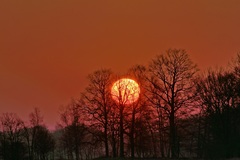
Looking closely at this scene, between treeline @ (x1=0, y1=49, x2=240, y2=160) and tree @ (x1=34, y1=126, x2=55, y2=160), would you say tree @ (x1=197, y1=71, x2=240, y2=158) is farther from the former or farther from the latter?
tree @ (x1=34, y1=126, x2=55, y2=160)

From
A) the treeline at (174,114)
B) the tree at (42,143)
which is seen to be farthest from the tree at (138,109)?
the tree at (42,143)

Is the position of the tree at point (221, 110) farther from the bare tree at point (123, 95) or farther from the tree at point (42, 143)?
the tree at point (42, 143)

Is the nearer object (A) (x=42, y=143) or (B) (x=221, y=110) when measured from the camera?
(B) (x=221, y=110)

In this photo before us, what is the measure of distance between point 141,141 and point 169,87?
14.6m

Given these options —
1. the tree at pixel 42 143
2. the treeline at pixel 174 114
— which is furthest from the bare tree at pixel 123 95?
the tree at pixel 42 143

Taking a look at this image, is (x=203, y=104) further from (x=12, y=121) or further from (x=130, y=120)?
(x=12, y=121)

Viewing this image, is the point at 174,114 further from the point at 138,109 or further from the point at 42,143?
the point at 42,143

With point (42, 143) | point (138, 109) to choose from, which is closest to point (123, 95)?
point (138, 109)

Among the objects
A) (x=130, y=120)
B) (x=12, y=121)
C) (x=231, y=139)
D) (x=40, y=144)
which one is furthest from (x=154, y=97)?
(x=12, y=121)

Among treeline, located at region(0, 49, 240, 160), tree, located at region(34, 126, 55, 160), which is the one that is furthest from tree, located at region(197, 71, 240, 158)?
tree, located at region(34, 126, 55, 160)

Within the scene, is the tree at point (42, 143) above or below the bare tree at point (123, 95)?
below

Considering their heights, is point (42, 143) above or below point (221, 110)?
below

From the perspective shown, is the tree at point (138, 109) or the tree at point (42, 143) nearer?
the tree at point (138, 109)

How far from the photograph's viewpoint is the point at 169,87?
49.3m
